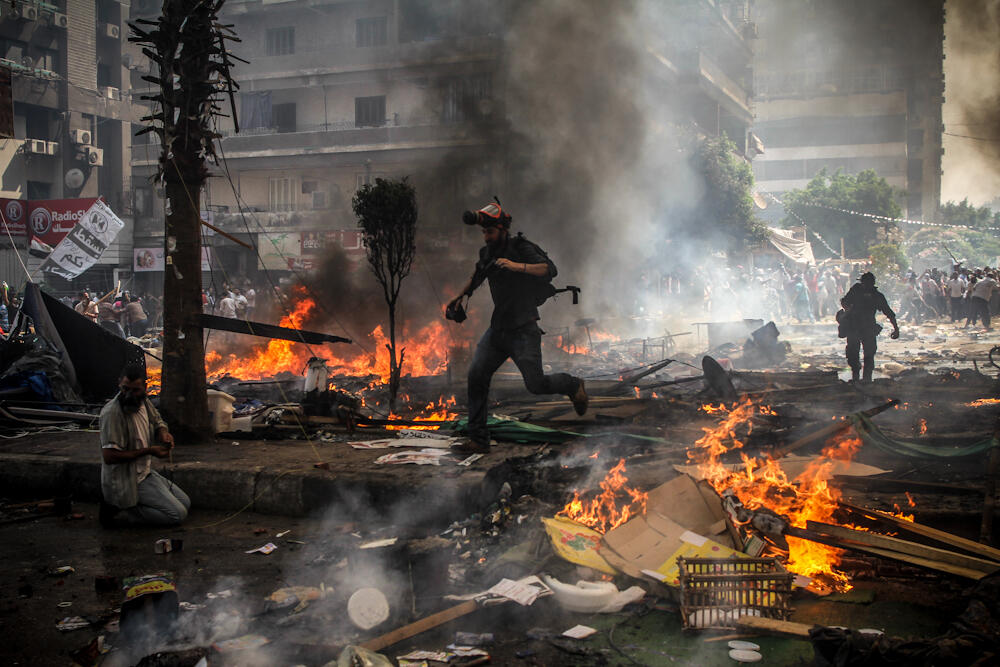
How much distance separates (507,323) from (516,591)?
2396 millimetres

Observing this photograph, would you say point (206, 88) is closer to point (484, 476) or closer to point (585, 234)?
point (484, 476)

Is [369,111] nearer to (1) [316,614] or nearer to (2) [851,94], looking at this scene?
(1) [316,614]

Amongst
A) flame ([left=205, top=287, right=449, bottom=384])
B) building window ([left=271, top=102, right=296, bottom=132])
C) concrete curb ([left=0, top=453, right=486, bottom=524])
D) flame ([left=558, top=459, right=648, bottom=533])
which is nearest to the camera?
flame ([left=558, top=459, right=648, bottom=533])

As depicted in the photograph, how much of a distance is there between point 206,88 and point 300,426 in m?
3.27

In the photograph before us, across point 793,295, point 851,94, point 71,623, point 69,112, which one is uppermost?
point 851,94

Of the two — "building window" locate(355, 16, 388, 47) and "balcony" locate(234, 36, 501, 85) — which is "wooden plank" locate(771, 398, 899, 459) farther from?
"building window" locate(355, 16, 388, 47)

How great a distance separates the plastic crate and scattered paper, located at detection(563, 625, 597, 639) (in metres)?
0.43

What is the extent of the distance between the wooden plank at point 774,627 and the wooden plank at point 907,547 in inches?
30.8

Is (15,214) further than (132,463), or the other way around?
(15,214)

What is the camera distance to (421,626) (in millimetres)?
3225

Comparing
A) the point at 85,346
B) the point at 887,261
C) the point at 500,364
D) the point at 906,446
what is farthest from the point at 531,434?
the point at 887,261

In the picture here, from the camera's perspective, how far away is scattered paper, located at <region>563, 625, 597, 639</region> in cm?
322

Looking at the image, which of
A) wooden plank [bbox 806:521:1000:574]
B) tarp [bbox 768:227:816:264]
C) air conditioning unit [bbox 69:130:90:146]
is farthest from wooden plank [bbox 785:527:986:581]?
air conditioning unit [bbox 69:130:90:146]

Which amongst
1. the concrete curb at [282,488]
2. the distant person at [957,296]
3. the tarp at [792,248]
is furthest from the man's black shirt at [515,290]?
the tarp at [792,248]
